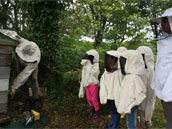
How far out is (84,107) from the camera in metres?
4.35

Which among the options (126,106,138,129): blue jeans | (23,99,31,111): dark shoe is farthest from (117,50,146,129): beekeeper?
(23,99,31,111): dark shoe

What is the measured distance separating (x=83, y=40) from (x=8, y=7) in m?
6.52

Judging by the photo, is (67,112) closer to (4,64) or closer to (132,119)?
(132,119)

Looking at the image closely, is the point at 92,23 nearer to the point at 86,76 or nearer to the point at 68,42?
the point at 68,42

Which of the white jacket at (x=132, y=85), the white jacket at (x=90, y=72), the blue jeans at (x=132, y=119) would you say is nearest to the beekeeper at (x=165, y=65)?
the white jacket at (x=132, y=85)

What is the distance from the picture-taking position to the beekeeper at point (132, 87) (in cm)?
233

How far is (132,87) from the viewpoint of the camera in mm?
2387

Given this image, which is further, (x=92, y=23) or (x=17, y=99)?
(x=92, y=23)

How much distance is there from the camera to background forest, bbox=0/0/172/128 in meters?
4.09

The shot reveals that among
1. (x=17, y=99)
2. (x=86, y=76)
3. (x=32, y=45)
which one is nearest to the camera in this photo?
(x=32, y=45)

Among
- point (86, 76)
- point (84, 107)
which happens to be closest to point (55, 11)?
point (86, 76)

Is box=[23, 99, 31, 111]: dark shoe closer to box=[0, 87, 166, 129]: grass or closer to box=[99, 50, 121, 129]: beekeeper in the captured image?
box=[0, 87, 166, 129]: grass

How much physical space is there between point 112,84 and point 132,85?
64cm

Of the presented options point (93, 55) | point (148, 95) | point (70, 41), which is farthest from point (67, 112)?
point (70, 41)
